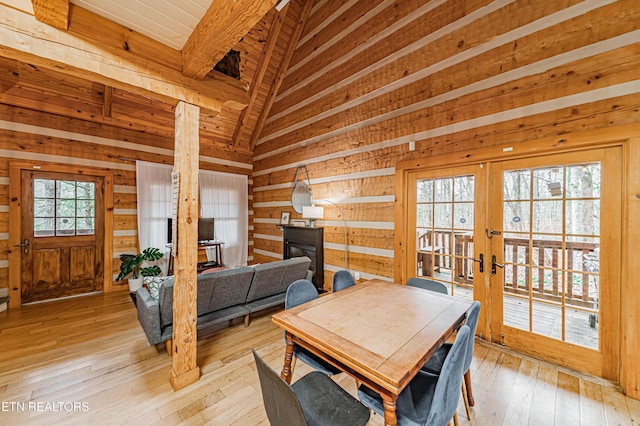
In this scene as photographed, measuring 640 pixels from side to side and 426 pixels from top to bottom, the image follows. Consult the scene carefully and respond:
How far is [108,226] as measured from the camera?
4516 mm

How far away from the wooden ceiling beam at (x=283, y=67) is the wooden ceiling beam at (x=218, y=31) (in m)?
3.54

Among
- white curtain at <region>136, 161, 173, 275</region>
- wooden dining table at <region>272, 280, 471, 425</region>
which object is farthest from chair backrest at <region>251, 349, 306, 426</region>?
white curtain at <region>136, 161, 173, 275</region>

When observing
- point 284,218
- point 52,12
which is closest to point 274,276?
point 284,218

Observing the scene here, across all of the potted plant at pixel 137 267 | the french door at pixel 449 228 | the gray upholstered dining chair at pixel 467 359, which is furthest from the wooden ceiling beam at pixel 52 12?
the potted plant at pixel 137 267

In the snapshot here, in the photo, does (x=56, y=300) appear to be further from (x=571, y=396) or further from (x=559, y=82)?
(x=559, y=82)

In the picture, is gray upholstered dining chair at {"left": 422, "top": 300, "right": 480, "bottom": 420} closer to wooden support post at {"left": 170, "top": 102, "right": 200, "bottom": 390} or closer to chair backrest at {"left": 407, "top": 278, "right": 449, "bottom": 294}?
chair backrest at {"left": 407, "top": 278, "right": 449, "bottom": 294}

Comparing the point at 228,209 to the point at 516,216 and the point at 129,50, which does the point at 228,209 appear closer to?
the point at 129,50

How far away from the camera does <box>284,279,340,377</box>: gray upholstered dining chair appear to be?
5.61 feet

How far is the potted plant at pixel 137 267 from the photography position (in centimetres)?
436

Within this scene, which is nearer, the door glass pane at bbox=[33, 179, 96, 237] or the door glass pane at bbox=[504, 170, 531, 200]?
the door glass pane at bbox=[504, 170, 531, 200]

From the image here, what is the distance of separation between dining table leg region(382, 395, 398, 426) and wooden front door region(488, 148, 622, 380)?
226cm

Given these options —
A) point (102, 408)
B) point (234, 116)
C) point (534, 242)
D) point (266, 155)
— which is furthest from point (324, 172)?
point (102, 408)

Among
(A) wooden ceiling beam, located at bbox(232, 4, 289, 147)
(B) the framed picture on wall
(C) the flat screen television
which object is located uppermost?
(A) wooden ceiling beam, located at bbox(232, 4, 289, 147)

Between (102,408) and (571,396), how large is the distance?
12.3 feet
